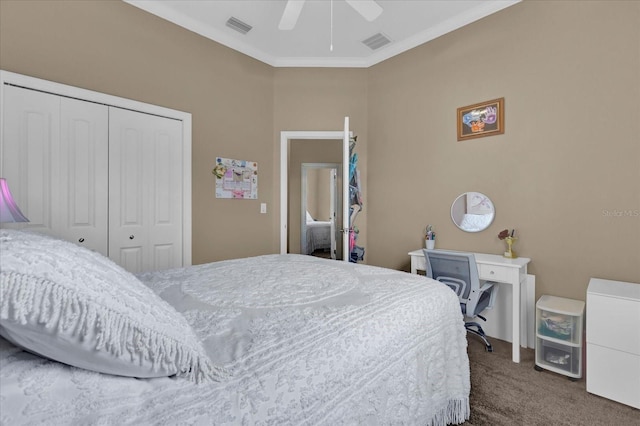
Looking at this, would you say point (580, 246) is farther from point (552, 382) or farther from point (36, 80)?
point (36, 80)

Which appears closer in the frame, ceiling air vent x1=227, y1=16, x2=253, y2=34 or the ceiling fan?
the ceiling fan

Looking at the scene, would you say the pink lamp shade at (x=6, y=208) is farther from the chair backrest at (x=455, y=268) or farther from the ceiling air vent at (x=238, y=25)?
the chair backrest at (x=455, y=268)

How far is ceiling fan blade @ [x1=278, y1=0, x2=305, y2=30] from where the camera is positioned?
1999mm

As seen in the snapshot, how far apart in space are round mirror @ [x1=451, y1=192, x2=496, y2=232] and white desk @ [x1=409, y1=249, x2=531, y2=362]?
0.30m

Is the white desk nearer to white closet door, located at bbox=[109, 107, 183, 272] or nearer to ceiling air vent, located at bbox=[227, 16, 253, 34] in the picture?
white closet door, located at bbox=[109, 107, 183, 272]

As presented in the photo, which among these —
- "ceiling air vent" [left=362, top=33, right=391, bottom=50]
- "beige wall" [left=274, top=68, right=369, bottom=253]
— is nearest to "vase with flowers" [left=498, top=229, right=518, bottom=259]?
"beige wall" [left=274, top=68, right=369, bottom=253]

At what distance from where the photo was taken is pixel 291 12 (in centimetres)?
209

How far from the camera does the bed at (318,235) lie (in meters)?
6.47

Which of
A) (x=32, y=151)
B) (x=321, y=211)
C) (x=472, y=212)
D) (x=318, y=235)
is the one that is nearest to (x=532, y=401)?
(x=472, y=212)

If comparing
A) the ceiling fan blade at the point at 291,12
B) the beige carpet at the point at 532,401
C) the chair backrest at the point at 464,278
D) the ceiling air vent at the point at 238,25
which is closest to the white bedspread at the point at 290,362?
the beige carpet at the point at 532,401

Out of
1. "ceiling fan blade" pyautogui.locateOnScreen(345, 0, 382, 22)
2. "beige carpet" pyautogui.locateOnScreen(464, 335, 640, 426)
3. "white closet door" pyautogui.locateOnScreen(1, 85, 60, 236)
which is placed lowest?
"beige carpet" pyautogui.locateOnScreen(464, 335, 640, 426)

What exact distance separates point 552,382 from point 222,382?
2317 millimetres

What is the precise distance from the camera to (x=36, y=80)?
2131 millimetres

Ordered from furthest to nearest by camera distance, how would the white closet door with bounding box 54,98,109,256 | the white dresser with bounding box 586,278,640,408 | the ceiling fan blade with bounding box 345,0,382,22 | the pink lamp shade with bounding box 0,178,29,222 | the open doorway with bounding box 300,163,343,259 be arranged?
the open doorway with bounding box 300,163,343,259, the white closet door with bounding box 54,98,109,256, the ceiling fan blade with bounding box 345,0,382,22, the white dresser with bounding box 586,278,640,408, the pink lamp shade with bounding box 0,178,29,222
